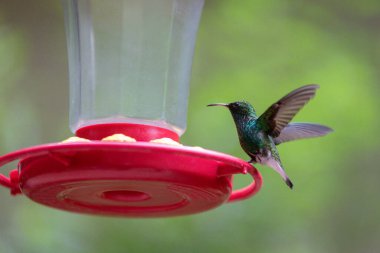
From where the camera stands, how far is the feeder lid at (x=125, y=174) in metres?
2.65

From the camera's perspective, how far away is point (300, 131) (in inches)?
153

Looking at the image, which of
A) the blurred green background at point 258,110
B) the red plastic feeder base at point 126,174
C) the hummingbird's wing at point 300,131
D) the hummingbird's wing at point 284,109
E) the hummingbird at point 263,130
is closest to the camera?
the red plastic feeder base at point 126,174

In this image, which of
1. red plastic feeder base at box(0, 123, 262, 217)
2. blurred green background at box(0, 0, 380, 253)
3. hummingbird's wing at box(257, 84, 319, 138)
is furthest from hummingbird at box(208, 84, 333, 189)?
blurred green background at box(0, 0, 380, 253)

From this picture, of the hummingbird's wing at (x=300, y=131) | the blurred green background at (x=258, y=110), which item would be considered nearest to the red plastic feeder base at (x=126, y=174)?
the hummingbird's wing at (x=300, y=131)

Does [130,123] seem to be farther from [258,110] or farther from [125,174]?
[258,110]

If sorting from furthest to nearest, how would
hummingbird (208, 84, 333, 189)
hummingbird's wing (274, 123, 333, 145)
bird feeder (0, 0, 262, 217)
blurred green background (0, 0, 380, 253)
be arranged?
1. blurred green background (0, 0, 380, 253)
2. hummingbird's wing (274, 123, 333, 145)
3. hummingbird (208, 84, 333, 189)
4. bird feeder (0, 0, 262, 217)

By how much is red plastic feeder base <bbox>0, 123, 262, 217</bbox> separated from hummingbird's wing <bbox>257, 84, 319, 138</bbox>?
17.5 inches

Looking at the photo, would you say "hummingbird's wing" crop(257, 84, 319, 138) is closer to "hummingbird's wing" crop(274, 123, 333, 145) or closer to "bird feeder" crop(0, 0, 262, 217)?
"hummingbird's wing" crop(274, 123, 333, 145)

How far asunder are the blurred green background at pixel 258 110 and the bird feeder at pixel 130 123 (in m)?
2.11

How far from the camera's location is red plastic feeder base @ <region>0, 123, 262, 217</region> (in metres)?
2.65

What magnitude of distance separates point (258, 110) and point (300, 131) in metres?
1.78

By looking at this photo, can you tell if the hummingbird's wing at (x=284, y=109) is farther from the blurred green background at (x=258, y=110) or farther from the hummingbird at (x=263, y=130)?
the blurred green background at (x=258, y=110)

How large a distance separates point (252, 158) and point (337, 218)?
2.83 metres

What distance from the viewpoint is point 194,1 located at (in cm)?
370
